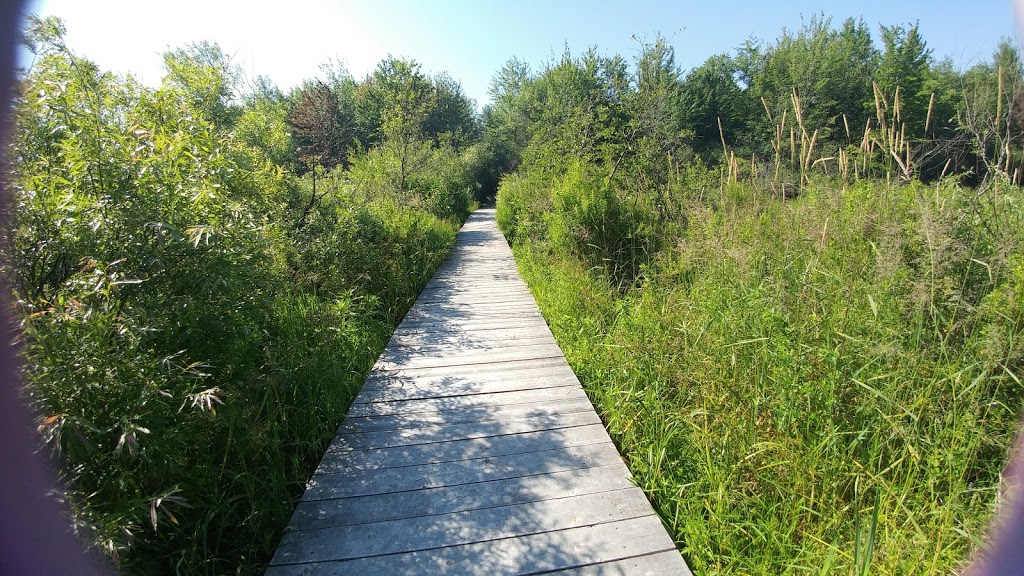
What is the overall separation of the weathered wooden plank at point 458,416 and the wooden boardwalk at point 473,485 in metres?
0.01

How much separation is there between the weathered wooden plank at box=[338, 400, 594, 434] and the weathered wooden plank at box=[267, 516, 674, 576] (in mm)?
990

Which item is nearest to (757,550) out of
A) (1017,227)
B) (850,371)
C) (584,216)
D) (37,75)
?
(850,371)

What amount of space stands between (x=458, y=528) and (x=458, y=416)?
95 cm

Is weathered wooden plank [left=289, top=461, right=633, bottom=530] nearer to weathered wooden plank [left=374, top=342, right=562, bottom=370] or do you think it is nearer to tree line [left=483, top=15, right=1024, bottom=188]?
weathered wooden plank [left=374, top=342, right=562, bottom=370]

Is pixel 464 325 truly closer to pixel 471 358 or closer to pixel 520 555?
pixel 471 358

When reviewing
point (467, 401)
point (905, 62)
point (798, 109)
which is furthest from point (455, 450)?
point (905, 62)

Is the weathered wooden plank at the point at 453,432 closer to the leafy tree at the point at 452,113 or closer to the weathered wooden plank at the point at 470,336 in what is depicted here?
the weathered wooden plank at the point at 470,336

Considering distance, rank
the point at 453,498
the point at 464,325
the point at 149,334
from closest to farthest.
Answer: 1. the point at 149,334
2. the point at 453,498
3. the point at 464,325

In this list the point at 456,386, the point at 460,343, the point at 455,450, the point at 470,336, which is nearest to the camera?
the point at 455,450

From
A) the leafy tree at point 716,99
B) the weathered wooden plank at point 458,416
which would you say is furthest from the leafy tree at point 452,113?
the weathered wooden plank at point 458,416

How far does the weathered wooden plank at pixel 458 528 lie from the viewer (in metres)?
1.81

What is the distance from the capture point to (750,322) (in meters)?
2.56

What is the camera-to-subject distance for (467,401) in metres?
3.03

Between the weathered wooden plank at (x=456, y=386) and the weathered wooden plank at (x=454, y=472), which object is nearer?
the weathered wooden plank at (x=454, y=472)
